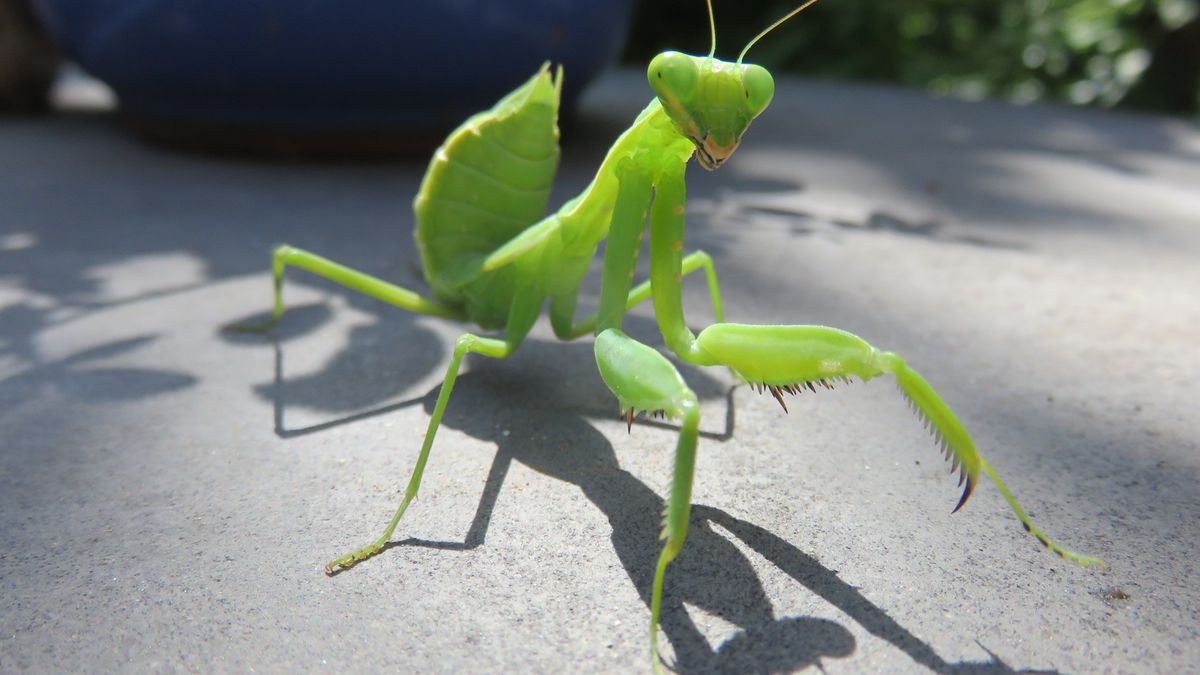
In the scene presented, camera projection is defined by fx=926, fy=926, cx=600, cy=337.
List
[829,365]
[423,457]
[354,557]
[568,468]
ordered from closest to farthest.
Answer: [829,365] → [354,557] → [423,457] → [568,468]

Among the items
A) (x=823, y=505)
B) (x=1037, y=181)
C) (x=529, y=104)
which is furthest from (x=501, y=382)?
(x=1037, y=181)

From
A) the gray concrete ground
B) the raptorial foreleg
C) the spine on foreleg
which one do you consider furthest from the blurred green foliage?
the raptorial foreleg

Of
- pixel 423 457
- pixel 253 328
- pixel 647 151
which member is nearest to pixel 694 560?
pixel 423 457

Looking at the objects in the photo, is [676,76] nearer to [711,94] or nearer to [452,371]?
[711,94]

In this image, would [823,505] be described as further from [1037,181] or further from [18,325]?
[1037,181]

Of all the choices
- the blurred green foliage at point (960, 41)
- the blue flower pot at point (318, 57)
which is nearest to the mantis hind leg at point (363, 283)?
the blue flower pot at point (318, 57)

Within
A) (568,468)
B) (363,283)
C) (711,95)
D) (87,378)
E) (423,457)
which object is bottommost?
(87,378)
